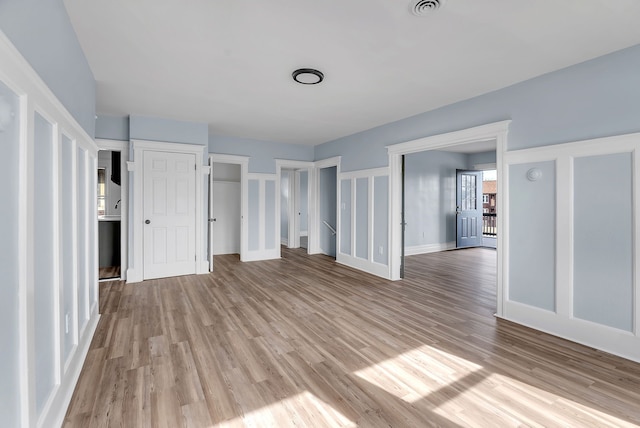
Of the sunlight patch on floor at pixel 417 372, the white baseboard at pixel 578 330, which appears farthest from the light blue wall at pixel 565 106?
the sunlight patch on floor at pixel 417 372

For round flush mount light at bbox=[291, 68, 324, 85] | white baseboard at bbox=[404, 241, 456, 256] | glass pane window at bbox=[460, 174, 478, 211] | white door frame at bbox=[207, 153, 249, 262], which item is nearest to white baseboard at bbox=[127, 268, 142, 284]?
white door frame at bbox=[207, 153, 249, 262]

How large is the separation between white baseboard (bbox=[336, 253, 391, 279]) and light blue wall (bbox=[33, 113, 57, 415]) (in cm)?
414

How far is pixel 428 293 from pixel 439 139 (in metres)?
2.09

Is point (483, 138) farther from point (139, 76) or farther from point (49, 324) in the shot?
point (49, 324)

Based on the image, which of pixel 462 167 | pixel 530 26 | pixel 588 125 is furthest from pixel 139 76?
pixel 462 167

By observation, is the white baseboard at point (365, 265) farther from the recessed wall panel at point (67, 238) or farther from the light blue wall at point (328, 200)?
the recessed wall panel at point (67, 238)

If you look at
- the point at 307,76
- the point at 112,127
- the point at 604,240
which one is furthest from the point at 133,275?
the point at 604,240

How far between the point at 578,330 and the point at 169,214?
17.3ft

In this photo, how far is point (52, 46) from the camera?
5.73ft

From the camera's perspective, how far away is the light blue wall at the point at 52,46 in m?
1.23

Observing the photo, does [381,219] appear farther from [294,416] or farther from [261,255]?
[294,416]

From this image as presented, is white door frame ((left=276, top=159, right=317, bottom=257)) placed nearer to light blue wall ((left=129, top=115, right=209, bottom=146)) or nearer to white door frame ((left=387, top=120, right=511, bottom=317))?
A: light blue wall ((left=129, top=115, right=209, bottom=146))

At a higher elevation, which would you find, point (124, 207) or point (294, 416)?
point (124, 207)

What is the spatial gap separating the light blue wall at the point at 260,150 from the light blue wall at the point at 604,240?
5004 mm
